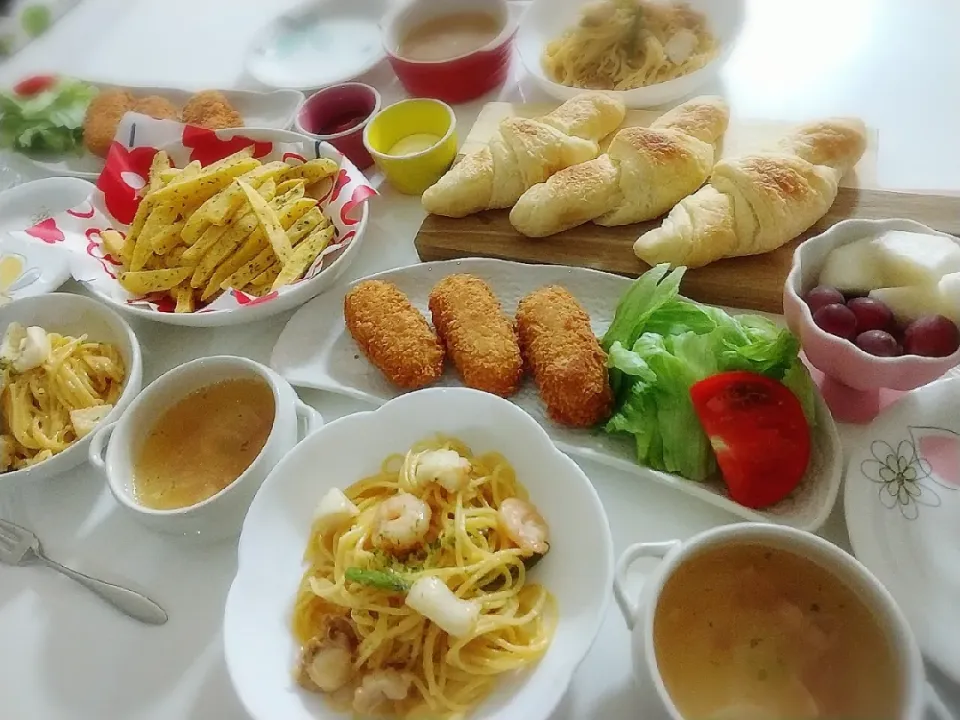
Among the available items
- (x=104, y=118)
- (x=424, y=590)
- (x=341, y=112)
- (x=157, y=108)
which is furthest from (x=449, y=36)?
(x=424, y=590)

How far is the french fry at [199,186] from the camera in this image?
4.59 ft

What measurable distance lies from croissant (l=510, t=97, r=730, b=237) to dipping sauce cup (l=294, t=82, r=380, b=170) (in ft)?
1.41

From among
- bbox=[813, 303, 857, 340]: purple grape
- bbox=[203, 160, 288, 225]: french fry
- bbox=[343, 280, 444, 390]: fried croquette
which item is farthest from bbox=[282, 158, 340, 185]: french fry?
bbox=[813, 303, 857, 340]: purple grape

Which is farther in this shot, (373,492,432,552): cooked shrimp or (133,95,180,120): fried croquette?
(133,95,180,120): fried croquette

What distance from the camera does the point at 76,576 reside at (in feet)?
3.41

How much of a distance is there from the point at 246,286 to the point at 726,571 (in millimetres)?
960

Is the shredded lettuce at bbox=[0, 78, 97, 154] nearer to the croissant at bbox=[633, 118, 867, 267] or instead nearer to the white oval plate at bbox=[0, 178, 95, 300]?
the white oval plate at bbox=[0, 178, 95, 300]

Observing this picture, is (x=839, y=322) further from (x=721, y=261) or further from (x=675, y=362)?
(x=721, y=261)

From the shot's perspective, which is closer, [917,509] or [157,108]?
[917,509]

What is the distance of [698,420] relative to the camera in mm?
1010

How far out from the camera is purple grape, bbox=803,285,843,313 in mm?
969

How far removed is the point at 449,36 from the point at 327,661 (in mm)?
1437

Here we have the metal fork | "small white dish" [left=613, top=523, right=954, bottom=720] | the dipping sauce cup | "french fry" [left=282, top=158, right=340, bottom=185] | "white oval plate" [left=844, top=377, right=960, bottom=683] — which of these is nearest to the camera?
"small white dish" [left=613, top=523, right=954, bottom=720]

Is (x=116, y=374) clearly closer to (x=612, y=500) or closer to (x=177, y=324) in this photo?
(x=177, y=324)
